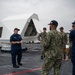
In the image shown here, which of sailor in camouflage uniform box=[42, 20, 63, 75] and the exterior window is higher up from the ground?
the exterior window

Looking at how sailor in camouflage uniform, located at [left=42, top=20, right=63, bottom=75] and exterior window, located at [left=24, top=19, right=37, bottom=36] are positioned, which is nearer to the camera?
sailor in camouflage uniform, located at [left=42, top=20, right=63, bottom=75]

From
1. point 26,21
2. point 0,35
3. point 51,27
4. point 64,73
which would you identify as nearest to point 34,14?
point 26,21

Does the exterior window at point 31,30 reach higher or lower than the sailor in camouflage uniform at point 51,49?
higher

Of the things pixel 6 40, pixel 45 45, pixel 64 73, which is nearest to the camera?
pixel 45 45

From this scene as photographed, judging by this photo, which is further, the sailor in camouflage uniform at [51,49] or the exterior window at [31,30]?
the exterior window at [31,30]

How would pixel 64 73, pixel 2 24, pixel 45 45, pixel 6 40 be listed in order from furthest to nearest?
pixel 2 24
pixel 6 40
pixel 64 73
pixel 45 45

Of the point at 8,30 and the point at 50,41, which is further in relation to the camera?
the point at 8,30

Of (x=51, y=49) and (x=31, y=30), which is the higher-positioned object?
(x=31, y=30)

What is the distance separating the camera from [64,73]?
987cm

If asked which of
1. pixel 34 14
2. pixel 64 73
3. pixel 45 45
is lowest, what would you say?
pixel 64 73

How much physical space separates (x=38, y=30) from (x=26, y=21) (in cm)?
129

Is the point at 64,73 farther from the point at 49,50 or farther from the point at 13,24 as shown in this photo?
the point at 13,24

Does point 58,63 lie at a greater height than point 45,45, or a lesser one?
lesser

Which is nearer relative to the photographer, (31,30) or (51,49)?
(51,49)
